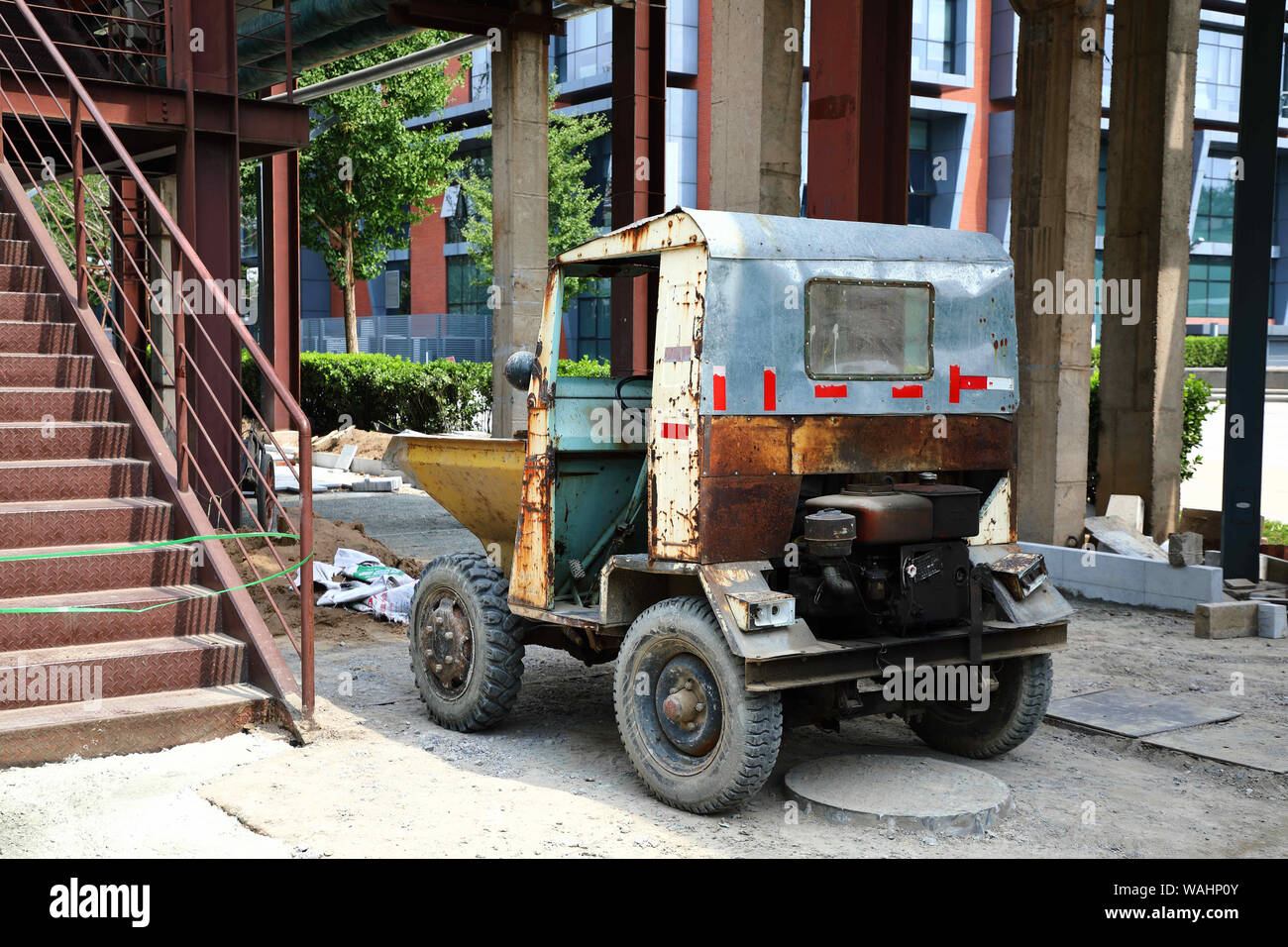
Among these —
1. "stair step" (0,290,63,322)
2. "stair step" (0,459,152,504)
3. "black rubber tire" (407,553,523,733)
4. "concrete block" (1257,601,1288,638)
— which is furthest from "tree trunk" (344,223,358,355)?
"black rubber tire" (407,553,523,733)

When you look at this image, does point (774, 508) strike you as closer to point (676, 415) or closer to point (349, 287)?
point (676, 415)

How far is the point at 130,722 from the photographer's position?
5.85m

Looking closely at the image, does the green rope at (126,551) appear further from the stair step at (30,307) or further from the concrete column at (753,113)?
the concrete column at (753,113)

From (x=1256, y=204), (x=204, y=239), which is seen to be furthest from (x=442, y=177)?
(x=1256, y=204)

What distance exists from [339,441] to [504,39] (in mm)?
9299

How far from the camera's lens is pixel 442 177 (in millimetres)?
31312

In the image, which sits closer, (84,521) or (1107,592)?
(84,521)

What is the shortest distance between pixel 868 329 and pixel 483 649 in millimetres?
2595

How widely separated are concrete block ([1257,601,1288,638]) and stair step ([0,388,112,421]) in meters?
8.49

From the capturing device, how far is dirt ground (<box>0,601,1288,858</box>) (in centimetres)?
499

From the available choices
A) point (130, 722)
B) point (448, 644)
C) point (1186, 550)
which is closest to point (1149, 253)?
point (1186, 550)

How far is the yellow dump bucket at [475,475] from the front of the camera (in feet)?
22.1

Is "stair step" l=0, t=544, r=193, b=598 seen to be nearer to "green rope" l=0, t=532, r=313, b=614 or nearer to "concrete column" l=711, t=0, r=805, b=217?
"green rope" l=0, t=532, r=313, b=614

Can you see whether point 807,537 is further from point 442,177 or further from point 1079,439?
point 442,177
